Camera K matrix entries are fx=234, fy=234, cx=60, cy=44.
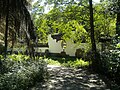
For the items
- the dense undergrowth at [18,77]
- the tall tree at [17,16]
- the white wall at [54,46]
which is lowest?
the dense undergrowth at [18,77]

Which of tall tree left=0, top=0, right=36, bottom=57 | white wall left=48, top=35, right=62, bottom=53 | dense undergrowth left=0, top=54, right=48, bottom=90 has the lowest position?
dense undergrowth left=0, top=54, right=48, bottom=90

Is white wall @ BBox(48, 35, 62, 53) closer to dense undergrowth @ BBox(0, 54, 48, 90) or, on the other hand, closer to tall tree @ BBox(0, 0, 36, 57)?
tall tree @ BBox(0, 0, 36, 57)

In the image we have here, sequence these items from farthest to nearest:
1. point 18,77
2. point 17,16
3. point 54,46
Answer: point 54,46, point 17,16, point 18,77

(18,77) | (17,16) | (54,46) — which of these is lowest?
(18,77)

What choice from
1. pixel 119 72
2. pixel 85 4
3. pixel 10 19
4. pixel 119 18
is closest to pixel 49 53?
pixel 85 4

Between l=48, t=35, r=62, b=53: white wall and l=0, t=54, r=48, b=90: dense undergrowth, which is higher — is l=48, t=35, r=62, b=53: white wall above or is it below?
above

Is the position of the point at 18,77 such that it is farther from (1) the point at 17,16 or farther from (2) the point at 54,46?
(2) the point at 54,46

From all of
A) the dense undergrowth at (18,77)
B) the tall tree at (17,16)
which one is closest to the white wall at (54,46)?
the tall tree at (17,16)

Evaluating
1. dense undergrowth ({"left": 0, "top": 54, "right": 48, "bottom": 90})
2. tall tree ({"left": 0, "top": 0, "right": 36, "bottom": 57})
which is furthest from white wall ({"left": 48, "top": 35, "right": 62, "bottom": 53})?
dense undergrowth ({"left": 0, "top": 54, "right": 48, "bottom": 90})

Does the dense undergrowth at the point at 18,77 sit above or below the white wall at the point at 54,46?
below

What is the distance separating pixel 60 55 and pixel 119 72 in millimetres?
20232

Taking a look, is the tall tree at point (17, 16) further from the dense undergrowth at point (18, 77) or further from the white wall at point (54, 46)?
the white wall at point (54, 46)

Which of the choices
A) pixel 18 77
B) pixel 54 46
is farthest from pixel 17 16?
pixel 54 46

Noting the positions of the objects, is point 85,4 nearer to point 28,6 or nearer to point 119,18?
point 119,18
